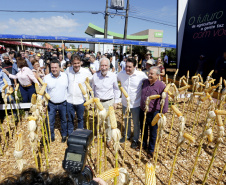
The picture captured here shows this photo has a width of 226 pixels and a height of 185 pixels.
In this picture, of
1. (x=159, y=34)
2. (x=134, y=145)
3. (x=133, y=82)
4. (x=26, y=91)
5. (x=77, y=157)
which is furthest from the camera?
(x=159, y=34)

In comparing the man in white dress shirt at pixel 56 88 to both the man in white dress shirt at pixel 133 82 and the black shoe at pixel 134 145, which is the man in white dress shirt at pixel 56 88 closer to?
the man in white dress shirt at pixel 133 82

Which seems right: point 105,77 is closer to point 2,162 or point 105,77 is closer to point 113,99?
point 113,99

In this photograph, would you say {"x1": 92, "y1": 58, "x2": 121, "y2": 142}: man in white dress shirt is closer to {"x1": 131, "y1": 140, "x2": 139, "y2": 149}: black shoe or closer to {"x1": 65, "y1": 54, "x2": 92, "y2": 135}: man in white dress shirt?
{"x1": 65, "y1": 54, "x2": 92, "y2": 135}: man in white dress shirt

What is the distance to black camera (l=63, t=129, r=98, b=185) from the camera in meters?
1.02

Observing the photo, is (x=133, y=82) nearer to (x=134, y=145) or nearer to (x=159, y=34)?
(x=134, y=145)

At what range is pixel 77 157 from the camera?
3.57 ft

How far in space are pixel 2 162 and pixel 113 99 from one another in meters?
2.75

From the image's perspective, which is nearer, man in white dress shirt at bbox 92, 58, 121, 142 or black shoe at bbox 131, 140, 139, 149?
man in white dress shirt at bbox 92, 58, 121, 142

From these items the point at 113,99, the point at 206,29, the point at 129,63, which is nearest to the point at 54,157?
the point at 113,99

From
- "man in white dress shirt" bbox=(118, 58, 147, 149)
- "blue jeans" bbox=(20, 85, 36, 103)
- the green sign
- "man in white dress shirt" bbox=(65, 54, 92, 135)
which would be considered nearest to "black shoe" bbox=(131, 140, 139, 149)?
"man in white dress shirt" bbox=(118, 58, 147, 149)

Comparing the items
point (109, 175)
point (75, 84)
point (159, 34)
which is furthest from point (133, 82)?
point (159, 34)

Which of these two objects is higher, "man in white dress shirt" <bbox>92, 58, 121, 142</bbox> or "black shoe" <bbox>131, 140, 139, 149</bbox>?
"man in white dress shirt" <bbox>92, 58, 121, 142</bbox>

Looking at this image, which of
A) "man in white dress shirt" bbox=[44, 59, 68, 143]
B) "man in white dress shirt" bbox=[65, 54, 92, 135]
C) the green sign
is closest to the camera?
"man in white dress shirt" bbox=[44, 59, 68, 143]

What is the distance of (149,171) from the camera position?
43.9 inches
